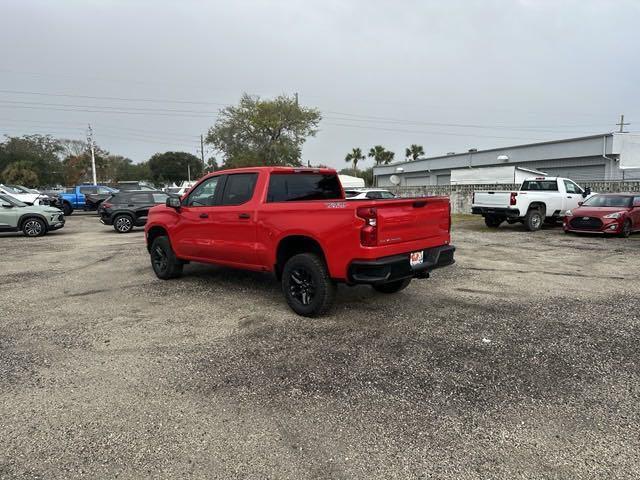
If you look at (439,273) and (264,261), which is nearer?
(264,261)

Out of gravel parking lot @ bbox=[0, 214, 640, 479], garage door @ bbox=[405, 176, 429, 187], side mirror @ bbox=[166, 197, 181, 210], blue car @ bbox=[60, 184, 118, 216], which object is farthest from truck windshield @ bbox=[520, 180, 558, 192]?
garage door @ bbox=[405, 176, 429, 187]

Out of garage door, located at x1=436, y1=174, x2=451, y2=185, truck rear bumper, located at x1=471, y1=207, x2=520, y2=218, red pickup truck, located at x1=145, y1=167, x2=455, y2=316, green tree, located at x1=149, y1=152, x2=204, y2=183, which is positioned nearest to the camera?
red pickup truck, located at x1=145, y1=167, x2=455, y2=316

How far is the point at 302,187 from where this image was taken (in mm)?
6324

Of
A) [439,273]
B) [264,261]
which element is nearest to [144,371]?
[264,261]

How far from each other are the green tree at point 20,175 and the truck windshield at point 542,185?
69.4 meters

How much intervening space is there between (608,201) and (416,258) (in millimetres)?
12421

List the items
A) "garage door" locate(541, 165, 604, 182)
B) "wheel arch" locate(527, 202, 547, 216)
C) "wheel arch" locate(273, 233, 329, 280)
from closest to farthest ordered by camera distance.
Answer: "wheel arch" locate(273, 233, 329, 280), "wheel arch" locate(527, 202, 547, 216), "garage door" locate(541, 165, 604, 182)

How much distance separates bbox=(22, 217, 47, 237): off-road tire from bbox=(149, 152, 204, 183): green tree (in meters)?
85.1

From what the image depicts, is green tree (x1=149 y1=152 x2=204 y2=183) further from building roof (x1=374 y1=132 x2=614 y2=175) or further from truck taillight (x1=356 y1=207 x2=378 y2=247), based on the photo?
truck taillight (x1=356 y1=207 x2=378 y2=247)

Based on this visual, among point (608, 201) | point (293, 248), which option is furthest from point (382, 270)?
point (608, 201)

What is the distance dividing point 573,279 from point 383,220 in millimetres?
4737

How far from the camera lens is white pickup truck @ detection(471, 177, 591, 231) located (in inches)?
613

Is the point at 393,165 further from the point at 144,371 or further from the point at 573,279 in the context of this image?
the point at 144,371

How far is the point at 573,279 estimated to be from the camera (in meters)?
7.80
